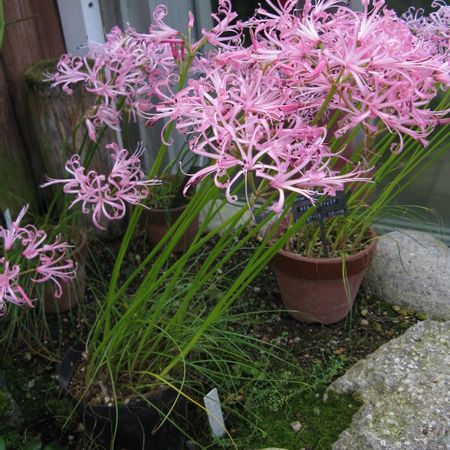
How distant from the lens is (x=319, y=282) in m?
1.72

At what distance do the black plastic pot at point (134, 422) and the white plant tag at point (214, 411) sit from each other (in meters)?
0.08

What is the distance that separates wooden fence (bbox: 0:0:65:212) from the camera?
1991mm

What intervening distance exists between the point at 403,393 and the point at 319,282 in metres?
0.45

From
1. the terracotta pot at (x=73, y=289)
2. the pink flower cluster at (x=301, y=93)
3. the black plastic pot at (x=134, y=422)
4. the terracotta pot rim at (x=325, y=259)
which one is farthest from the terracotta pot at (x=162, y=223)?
the pink flower cluster at (x=301, y=93)

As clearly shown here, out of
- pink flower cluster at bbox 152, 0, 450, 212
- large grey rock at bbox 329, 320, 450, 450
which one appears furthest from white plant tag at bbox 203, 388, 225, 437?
pink flower cluster at bbox 152, 0, 450, 212

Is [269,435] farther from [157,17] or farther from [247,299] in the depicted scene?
[157,17]

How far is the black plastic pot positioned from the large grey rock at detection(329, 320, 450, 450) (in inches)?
17.0

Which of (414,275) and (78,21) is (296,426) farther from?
(78,21)

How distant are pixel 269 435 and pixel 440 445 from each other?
434mm

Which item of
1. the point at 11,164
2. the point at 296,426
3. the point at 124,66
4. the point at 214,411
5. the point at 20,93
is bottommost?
the point at 296,426

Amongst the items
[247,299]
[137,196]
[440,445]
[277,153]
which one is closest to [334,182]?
[277,153]

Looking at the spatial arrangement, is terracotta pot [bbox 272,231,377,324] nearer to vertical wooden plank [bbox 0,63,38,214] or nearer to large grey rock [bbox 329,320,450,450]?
large grey rock [bbox 329,320,450,450]

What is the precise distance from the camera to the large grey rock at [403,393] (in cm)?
129

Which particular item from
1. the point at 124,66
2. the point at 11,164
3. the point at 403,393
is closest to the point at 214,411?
the point at 403,393
